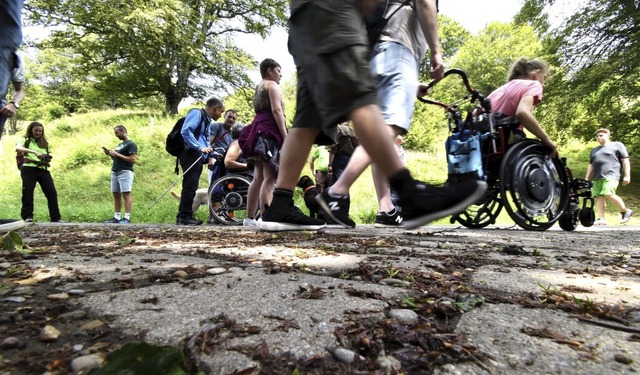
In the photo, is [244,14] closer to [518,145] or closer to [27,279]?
[518,145]

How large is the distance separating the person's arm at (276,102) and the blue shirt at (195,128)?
1.90m

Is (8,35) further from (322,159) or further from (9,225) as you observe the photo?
(322,159)

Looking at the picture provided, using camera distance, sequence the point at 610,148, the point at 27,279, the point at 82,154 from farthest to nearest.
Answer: the point at 82,154 < the point at 610,148 < the point at 27,279

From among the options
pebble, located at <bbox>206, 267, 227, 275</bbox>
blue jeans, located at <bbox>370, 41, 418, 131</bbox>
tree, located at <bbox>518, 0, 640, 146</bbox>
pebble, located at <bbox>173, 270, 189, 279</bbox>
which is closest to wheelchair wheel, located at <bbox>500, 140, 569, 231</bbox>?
blue jeans, located at <bbox>370, 41, 418, 131</bbox>

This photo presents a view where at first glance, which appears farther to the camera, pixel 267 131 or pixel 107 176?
pixel 107 176

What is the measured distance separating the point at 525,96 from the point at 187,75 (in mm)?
21701

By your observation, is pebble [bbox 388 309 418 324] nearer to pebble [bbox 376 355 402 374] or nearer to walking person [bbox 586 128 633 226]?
pebble [bbox 376 355 402 374]

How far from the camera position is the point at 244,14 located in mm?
23016

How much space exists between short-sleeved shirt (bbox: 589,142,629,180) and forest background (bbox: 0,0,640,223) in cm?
430

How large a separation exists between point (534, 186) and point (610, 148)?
18.1 feet

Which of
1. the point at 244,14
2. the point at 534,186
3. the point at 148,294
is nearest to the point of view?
the point at 148,294

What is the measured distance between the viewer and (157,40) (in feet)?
63.3

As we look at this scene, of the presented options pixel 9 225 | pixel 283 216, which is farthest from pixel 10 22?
pixel 283 216

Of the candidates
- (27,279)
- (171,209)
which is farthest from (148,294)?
(171,209)
